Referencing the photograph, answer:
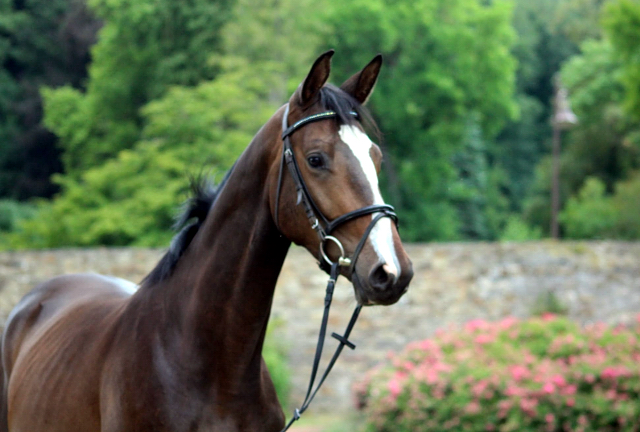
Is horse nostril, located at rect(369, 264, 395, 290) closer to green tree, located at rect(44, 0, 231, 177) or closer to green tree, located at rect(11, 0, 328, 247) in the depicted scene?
green tree, located at rect(11, 0, 328, 247)

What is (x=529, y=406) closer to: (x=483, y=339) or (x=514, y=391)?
(x=514, y=391)

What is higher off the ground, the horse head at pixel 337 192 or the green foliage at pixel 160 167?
the horse head at pixel 337 192

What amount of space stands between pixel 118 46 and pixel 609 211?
1538 cm

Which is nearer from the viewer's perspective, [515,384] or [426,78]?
[515,384]

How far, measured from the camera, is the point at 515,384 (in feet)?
22.7

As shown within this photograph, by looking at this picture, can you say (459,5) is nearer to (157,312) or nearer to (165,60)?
(165,60)

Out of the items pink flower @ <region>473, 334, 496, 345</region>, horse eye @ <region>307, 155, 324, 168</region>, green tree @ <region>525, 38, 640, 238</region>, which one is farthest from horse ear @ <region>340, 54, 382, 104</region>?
green tree @ <region>525, 38, 640, 238</region>

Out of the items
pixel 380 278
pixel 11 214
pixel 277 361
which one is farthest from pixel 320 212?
pixel 11 214

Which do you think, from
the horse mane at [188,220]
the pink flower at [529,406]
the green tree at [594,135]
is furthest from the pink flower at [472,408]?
the green tree at [594,135]

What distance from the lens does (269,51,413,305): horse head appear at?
2207mm

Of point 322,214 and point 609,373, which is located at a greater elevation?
point 322,214

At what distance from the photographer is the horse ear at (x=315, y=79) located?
2.42m

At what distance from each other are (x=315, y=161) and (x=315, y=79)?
0.29 metres

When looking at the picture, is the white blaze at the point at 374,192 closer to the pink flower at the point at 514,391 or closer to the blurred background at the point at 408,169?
the blurred background at the point at 408,169
